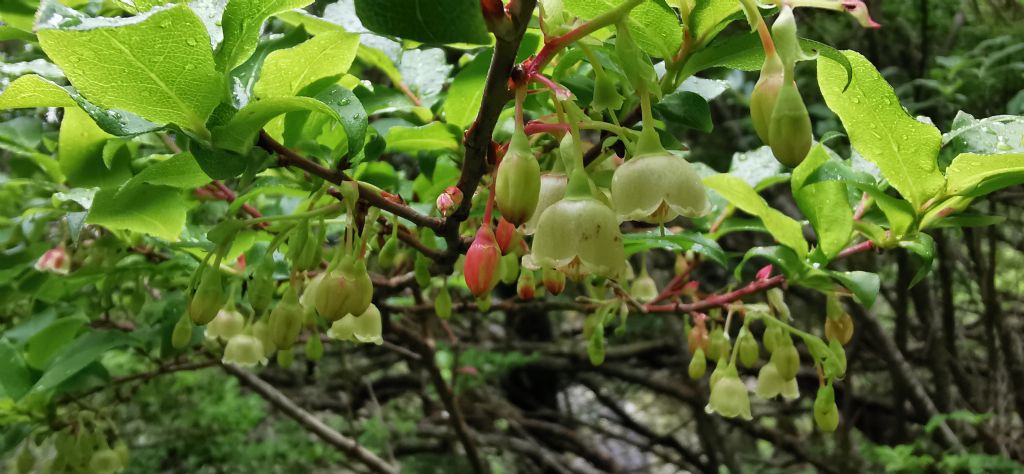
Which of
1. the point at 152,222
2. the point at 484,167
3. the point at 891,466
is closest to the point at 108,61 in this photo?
the point at 484,167

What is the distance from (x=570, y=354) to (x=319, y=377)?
1.04m

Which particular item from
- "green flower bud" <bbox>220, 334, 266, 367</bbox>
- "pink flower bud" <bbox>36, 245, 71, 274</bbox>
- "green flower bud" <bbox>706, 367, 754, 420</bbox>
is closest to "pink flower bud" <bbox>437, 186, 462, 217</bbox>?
"green flower bud" <bbox>220, 334, 266, 367</bbox>

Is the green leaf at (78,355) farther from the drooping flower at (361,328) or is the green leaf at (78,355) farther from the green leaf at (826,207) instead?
the green leaf at (826,207)

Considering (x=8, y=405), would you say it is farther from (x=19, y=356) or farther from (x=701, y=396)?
(x=701, y=396)

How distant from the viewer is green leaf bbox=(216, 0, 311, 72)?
0.64 metres

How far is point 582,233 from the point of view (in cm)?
61

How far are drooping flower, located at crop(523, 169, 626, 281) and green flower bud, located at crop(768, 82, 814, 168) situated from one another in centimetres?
15

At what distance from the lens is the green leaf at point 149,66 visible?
0.57 metres

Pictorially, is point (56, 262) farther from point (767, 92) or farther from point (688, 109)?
point (767, 92)

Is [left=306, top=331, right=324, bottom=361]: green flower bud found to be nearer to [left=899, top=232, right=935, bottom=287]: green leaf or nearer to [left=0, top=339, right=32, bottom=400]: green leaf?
[left=0, top=339, right=32, bottom=400]: green leaf

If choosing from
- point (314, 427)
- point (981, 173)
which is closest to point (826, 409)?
point (981, 173)

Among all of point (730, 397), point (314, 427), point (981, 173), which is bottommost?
point (314, 427)

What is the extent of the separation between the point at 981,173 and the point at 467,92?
631 millimetres

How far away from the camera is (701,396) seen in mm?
2652
